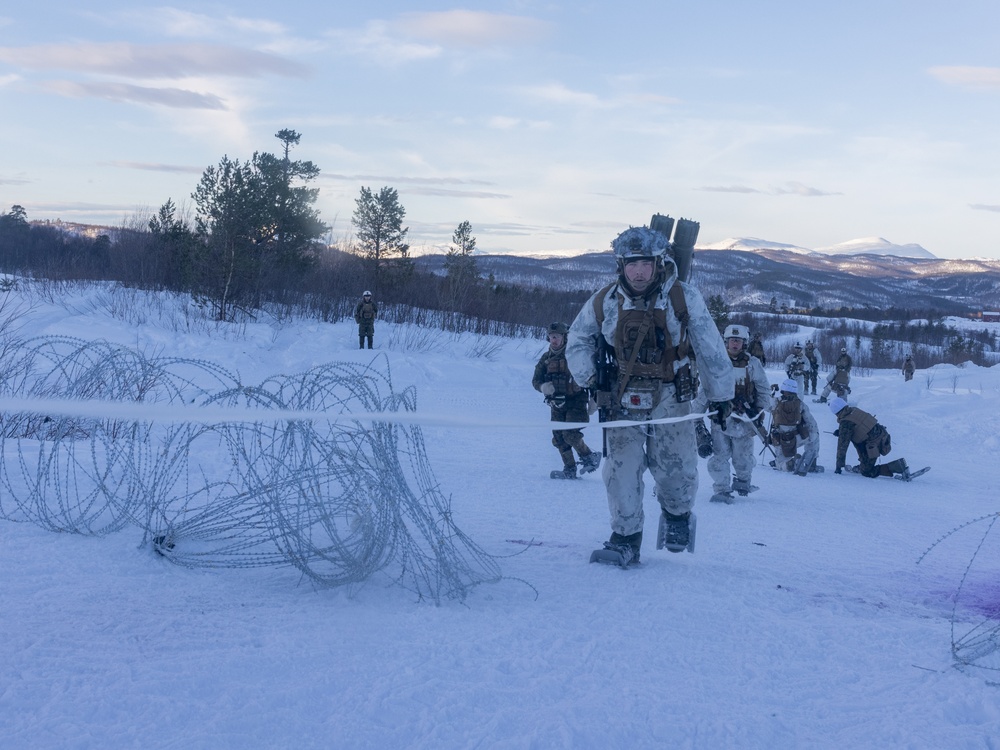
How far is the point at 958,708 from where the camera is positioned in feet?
10.8

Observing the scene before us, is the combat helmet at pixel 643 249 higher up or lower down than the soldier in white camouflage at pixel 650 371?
higher up

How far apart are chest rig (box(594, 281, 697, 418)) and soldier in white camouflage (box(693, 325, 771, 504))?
375cm

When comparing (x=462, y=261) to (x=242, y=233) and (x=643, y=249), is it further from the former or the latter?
(x=643, y=249)

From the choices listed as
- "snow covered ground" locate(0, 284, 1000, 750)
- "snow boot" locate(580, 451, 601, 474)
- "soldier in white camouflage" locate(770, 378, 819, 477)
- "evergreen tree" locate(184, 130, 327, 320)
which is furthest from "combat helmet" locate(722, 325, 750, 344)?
"evergreen tree" locate(184, 130, 327, 320)

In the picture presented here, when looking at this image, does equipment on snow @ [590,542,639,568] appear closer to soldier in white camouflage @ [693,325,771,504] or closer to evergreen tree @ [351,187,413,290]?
soldier in white camouflage @ [693,325,771,504]

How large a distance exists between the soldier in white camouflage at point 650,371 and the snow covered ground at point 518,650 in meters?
0.42

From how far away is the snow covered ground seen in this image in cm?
296

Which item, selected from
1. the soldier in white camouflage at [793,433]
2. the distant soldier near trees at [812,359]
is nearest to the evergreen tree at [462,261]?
the distant soldier near trees at [812,359]

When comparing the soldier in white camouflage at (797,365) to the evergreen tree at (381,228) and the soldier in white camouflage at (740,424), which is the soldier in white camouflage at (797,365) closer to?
the soldier in white camouflage at (740,424)

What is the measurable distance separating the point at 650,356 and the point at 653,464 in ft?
2.28

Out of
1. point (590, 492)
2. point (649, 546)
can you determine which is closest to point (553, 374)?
point (590, 492)

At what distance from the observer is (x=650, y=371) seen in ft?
16.4

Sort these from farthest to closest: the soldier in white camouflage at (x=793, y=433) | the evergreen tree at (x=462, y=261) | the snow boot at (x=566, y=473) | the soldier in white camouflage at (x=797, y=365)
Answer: the evergreen tree at (x=462, y=261), the soldier in white camouflage at (x=797, y=365), the soldier in white camouflage at (x=793, y=433), the snow boot at (x=566, y=473)

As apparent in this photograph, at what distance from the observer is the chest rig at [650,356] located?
16.4ft
